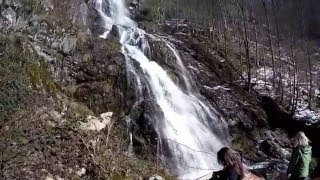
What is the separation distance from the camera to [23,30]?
16.8 m

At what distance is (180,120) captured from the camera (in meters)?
18.8

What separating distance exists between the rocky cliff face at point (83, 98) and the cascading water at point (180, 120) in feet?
2.06

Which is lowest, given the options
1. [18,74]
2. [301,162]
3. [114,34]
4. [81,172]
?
[81,172]

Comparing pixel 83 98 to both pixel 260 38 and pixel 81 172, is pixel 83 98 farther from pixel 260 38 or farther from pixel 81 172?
pixel 260 38

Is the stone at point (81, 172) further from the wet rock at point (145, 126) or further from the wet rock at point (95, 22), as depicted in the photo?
the wet rock at point (95, 22)

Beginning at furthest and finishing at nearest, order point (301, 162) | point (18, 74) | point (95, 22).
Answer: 1. point (95, 22)
2. point (18, 74)
3. point (301, 162)

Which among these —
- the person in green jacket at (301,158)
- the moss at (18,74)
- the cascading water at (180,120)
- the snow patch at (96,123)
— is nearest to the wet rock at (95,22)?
the cascading water at (180,120)

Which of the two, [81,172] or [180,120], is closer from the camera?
[81,172]

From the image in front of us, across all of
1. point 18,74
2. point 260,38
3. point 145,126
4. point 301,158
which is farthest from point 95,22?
point 301,158

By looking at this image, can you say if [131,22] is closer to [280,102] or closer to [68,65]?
[280,102]

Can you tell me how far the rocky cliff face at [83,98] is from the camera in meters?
10.9

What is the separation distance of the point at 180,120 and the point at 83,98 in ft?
14.8

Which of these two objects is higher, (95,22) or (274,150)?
(95,22)

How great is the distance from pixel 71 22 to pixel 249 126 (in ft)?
35.6
